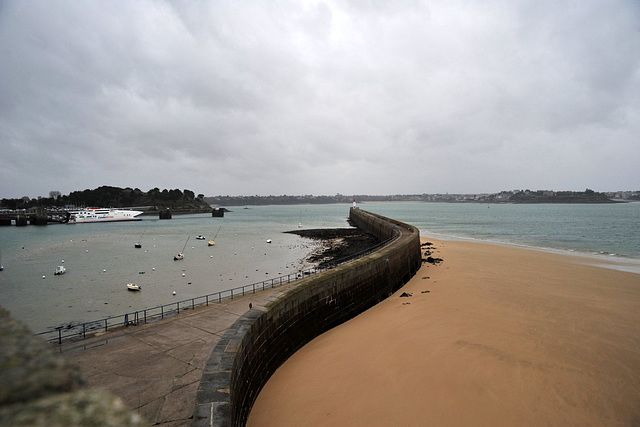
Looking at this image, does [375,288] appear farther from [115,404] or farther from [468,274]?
[115,404]

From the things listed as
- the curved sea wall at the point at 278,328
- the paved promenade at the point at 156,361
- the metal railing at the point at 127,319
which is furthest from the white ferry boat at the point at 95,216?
the paved promenade at the point at 156,361

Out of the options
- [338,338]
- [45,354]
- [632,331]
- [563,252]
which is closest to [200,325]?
[338,338]

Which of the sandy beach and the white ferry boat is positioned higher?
the white ferry boat

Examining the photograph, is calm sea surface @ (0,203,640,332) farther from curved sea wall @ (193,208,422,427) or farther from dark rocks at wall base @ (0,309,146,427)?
dark rocks at wall base @ (0,309,146,427)

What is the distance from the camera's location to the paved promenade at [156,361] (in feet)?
22.1

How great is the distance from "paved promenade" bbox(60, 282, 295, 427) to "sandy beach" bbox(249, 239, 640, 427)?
7.19 ft

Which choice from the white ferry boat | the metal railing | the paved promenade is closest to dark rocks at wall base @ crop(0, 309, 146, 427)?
the paved promenade

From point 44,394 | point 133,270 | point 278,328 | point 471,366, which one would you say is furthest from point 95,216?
point 44,394

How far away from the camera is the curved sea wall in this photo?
6449 millimetres

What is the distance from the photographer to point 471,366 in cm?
1040

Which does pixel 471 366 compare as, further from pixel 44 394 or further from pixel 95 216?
pixel 95 216

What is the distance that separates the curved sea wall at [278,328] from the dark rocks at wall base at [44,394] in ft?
17.1

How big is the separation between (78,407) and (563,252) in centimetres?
4204

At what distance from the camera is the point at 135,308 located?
19.1m
